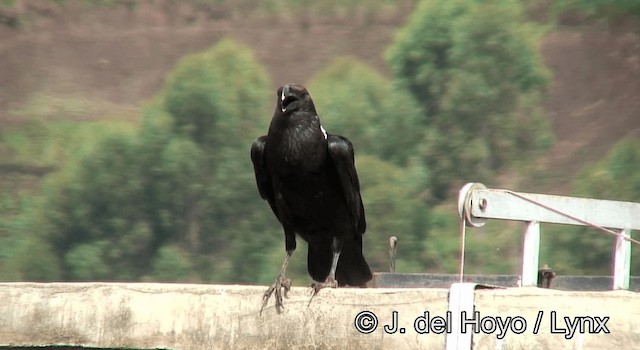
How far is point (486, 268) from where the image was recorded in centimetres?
1323

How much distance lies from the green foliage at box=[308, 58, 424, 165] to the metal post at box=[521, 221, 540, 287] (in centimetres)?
952

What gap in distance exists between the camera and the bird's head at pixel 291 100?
5848 millimetres

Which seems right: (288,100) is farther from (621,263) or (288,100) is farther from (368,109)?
(368,109)

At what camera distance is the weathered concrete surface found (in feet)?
12.3

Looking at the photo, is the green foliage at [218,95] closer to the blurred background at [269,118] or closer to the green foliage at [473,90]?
the blurred background at [269,118]

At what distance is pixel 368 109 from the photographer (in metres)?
14.4

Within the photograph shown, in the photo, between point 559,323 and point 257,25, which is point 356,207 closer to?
point 559,323

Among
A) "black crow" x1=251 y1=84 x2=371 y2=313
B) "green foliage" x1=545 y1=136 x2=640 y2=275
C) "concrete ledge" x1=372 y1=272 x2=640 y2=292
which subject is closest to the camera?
"black crow" x1=251 y1=84 x2=371 y2=313

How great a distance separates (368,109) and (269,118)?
1.33 metres

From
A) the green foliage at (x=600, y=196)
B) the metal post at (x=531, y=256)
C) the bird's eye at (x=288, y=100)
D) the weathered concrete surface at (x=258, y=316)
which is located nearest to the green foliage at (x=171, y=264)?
the green foliage at (x=600, y=196)

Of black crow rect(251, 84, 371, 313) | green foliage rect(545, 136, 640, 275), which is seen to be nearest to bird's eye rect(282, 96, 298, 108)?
black crow rect(251, 84, 371, 313)

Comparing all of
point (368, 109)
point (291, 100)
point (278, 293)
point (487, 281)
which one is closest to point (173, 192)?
point (368, 109)

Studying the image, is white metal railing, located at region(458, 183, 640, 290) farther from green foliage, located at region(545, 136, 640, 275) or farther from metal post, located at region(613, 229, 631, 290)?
green foliage, located at region(545, 136, 640, 275)

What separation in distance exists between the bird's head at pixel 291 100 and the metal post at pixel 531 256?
174 centimetres
